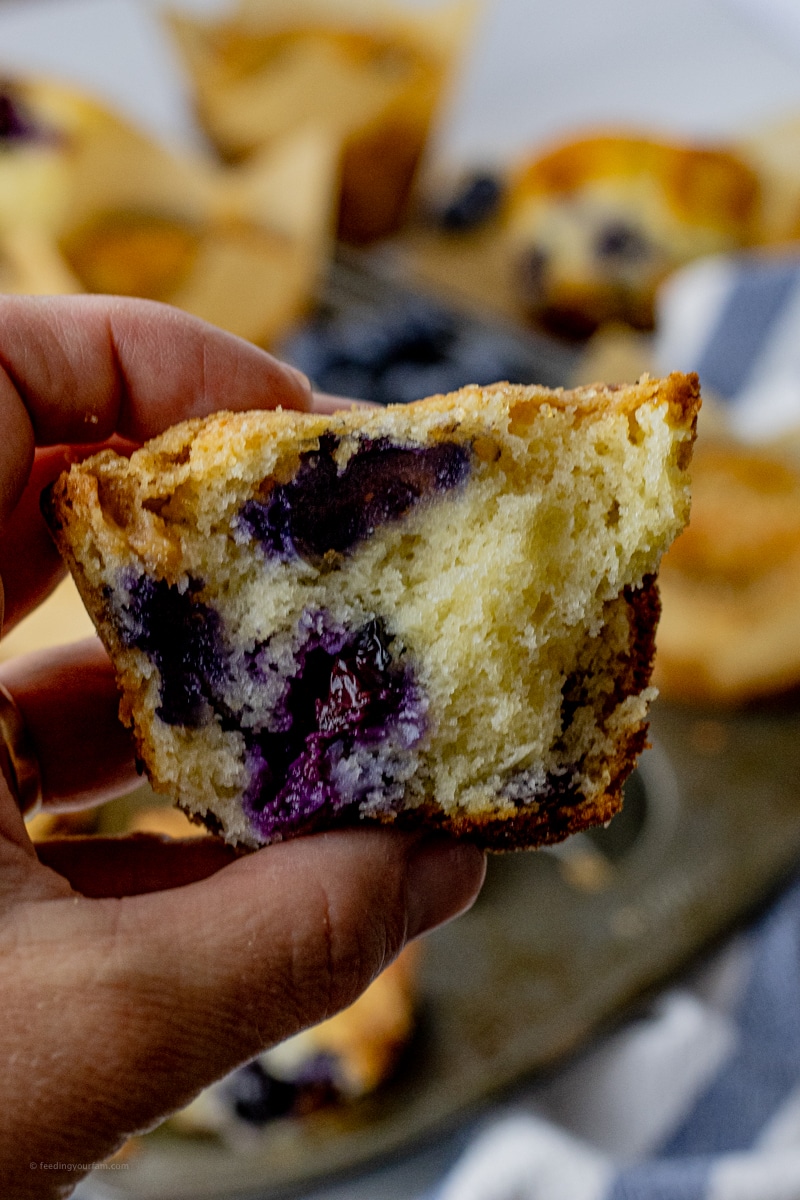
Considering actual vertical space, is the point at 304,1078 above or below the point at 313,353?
below

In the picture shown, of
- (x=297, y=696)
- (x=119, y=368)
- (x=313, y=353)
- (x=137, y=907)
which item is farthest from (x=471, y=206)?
(x=137, y=907)

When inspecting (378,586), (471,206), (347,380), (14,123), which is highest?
(378,586)

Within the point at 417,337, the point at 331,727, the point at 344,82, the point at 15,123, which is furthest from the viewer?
the point at 344,82

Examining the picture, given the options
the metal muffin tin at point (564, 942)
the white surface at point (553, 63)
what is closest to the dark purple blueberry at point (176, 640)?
the metal muffin tin at point (564, 942)

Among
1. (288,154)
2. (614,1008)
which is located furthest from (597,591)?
(288,154)

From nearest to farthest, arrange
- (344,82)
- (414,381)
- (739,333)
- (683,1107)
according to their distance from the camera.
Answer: (683,1107) < (414,381) < (739,333) < (344,82)

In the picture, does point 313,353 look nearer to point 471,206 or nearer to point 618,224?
point 618,224

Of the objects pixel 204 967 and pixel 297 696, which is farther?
pixel 297 696
